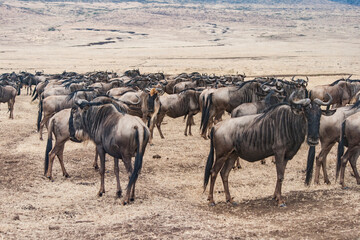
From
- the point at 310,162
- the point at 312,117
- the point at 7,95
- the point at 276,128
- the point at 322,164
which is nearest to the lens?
the point at 312,117

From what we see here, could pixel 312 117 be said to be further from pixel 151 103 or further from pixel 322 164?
pixel 151 103

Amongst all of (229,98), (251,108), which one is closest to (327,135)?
(251,108)

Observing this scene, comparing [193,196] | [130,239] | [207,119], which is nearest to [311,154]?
[193,196]

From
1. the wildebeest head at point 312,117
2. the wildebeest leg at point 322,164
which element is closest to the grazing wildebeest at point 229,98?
the wildebeest leg at point 322,164

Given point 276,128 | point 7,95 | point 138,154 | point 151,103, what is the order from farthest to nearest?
point 7,95 < point 151,103 < point 138,154 < point 276,128

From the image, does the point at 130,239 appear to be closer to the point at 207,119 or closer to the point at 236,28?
the point at 207,119

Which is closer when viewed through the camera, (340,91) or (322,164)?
(322,164)

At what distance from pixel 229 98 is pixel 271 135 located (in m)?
6.81

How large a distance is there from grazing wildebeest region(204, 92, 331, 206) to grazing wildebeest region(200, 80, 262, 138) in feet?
18.8

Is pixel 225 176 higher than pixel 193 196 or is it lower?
higher

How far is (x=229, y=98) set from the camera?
50.6ft

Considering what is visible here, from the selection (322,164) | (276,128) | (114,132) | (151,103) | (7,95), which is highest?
(276,128)

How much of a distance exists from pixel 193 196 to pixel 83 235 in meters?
2.90

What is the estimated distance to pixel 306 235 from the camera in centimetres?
697
